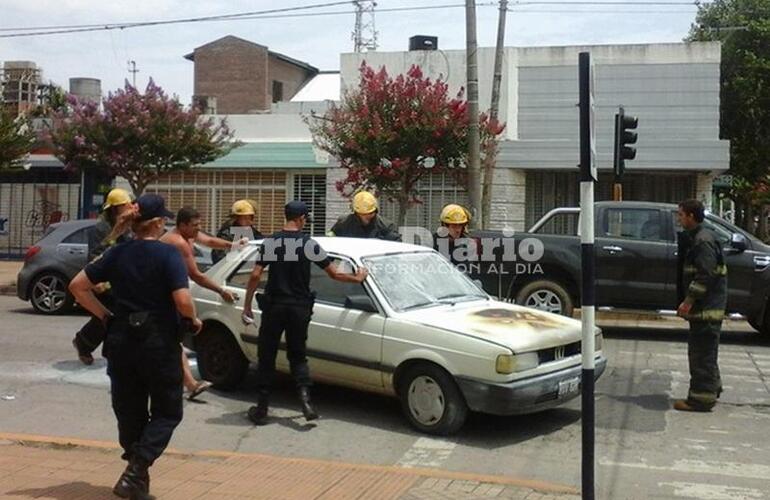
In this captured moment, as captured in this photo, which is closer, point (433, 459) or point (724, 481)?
point (724, 481)

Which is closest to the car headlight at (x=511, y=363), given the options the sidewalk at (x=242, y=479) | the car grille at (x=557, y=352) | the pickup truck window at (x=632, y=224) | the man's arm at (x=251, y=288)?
the car grille at (x=557, y=352)

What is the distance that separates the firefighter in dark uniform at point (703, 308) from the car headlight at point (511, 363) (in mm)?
1985

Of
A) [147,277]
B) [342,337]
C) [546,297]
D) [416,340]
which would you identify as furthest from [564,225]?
[147,277]

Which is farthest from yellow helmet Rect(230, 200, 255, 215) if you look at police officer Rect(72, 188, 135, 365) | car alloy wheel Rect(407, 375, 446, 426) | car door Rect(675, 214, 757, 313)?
car door Rect(675, 214, 757, 313)

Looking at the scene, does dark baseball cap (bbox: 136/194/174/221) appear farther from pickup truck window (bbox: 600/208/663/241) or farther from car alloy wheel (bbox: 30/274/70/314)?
car alloy wheel (bbox: 30/274/70/314)

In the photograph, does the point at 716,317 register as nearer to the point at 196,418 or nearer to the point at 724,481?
the point at 724,481

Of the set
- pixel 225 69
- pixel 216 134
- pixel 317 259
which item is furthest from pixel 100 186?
pixel 317 259

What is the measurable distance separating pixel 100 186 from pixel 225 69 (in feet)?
59.4

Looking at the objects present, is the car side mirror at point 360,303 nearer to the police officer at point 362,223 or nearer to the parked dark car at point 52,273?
the police officer at point 362,223

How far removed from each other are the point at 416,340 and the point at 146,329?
102 inches

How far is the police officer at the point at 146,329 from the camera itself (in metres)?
5.21

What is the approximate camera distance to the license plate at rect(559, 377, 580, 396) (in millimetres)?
7230

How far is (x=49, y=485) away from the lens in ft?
18.7

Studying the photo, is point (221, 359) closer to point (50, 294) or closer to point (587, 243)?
point (587, 243)
